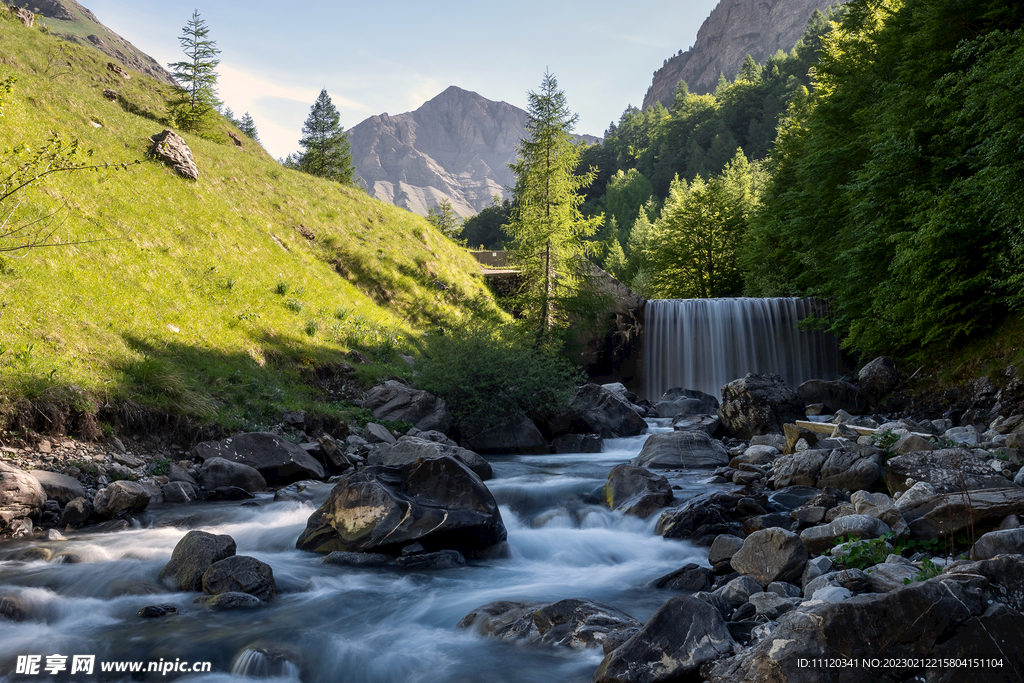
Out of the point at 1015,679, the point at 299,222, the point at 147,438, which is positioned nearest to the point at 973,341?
the point at 1015,679

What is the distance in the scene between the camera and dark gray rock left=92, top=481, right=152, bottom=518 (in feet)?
28.9

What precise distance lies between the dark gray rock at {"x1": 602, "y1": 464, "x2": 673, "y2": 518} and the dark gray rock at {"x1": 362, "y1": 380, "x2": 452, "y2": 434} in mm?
6280

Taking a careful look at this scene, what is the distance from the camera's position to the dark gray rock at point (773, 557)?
6211 millimetres

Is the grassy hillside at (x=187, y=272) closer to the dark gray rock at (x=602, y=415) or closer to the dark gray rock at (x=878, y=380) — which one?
the dark gray rock at (x=602, y=415)

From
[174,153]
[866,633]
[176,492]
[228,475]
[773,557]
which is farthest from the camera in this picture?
[174,153]

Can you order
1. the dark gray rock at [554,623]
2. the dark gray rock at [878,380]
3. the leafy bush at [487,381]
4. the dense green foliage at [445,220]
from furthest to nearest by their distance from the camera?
the dense green foliage at [445,220]
the dark gray rock at [878,380]
the leafy bush at [487,381]
the dark gray rock at [554,623]

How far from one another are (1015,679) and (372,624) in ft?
18.4

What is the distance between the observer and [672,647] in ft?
15.2

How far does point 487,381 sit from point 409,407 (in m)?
2.34

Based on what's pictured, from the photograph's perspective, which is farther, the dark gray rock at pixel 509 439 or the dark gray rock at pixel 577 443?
the dark gray rock at pixel 577 443

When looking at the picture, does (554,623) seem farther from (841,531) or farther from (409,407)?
(409,407)

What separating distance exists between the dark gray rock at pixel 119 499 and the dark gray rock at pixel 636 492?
306 inches

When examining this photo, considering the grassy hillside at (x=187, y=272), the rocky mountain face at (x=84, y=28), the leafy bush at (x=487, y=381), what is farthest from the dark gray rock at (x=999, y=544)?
the rocky mountain face at (x=84, y=28)

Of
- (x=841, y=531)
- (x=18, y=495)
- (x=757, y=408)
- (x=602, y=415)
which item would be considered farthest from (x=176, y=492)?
(x=757, y=408)
